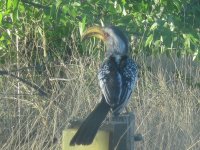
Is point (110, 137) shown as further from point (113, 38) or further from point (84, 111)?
point (84, 111)

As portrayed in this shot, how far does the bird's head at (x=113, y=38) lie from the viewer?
5.01 metres

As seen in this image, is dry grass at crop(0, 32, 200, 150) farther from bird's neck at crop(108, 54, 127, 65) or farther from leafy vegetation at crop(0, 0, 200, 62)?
bird's neck at crop(108, 54, 127, 65)

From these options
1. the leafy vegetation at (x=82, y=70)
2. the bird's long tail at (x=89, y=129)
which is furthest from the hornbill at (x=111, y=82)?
the leafy vegetation at (x=82, y=70)

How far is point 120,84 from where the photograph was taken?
14.5 ft

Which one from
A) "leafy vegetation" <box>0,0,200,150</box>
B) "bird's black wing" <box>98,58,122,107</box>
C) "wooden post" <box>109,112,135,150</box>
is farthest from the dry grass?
"wooden post" <box>109,112,135,150</box>

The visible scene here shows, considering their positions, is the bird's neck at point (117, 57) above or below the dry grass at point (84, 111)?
above

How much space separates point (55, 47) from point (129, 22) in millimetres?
1234

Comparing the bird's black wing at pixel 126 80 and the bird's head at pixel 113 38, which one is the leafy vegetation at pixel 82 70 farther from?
the bird's black wing at pixel 126 80

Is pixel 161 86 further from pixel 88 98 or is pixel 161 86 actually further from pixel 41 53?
pixel 41 53

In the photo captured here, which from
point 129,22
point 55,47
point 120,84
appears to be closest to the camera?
point 120,84

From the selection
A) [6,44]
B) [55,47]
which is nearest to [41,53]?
[55,47]

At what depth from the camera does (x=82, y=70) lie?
557 cm

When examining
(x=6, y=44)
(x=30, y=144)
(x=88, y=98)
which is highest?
(x=6, y=44)

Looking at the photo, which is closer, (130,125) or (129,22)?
(130,125)
